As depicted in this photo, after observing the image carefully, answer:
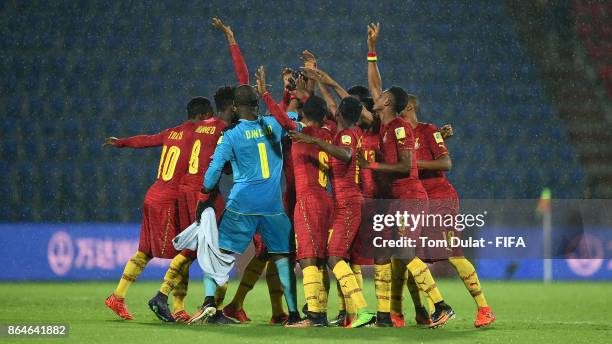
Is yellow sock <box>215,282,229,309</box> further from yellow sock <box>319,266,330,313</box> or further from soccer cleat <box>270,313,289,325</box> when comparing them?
yellow sock <box>319,266,330,313</box>

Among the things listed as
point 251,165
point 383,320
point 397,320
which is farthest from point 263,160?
point 397,320

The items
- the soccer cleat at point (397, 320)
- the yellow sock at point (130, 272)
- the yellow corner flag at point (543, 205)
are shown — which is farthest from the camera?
the yellow corner flag at point (543, 205)

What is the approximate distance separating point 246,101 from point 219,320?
1.90 m

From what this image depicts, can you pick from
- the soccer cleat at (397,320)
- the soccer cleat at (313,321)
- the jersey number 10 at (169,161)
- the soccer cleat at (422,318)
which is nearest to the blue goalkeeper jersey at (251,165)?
the soccer cleat at (313,321)

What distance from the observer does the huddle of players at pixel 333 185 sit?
8477mm

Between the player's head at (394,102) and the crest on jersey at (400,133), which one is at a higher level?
the player's head at (394,102)

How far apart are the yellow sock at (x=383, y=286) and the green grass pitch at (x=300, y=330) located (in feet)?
1.01

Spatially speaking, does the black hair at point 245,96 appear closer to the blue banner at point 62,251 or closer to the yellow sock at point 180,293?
the yellow sock at point 180,293

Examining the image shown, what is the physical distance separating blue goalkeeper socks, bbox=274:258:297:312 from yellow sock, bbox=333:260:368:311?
42 cm

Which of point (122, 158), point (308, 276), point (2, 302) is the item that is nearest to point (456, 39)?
point (122, 158)

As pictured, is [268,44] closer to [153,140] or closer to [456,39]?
[456,39]

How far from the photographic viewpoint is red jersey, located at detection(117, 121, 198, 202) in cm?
959

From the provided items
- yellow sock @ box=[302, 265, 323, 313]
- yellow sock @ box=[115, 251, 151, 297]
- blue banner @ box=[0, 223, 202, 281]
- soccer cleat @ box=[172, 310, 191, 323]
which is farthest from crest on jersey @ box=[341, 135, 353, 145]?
blue banner @ box=[0, 223, 202, 281]

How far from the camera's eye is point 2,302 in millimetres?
11570
